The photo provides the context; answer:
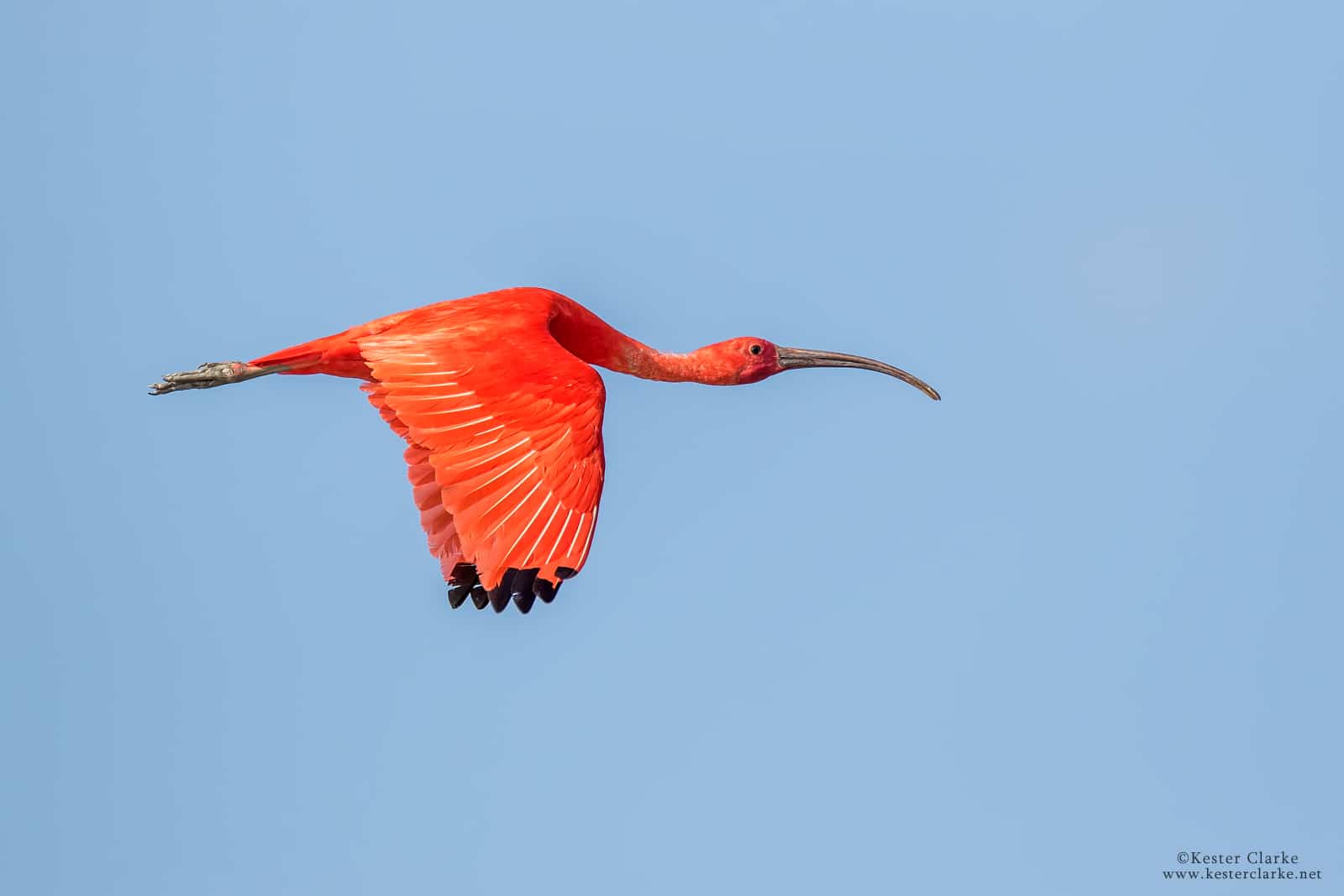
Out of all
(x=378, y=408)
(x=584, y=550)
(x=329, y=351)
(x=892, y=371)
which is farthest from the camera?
(x=892, y=371)

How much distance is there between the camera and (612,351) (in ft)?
72.9

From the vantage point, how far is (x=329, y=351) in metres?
20.2

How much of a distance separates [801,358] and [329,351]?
248 inches

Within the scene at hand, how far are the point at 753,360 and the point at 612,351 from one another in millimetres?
2037

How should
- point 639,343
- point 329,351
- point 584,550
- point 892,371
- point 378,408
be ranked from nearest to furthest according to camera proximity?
point 584,550 → point 378,408 → point 329,351 → point 639,343 → point 892,371

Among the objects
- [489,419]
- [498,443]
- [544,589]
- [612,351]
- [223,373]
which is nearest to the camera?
[544,589]

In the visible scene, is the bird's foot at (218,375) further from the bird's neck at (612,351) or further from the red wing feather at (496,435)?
the bird's neck at (612,351)

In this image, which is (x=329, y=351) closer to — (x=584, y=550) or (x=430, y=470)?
(x=430, y=470)

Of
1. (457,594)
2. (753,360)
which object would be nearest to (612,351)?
(753,360)

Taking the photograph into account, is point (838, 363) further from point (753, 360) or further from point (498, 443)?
point (498, 443)

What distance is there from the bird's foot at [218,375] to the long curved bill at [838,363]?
Answer: 6453 millimetres

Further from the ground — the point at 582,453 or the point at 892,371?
the point at 892,371

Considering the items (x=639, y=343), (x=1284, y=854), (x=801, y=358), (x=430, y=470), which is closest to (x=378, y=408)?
(x=430, y=470)

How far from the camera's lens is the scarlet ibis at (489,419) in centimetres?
1677
